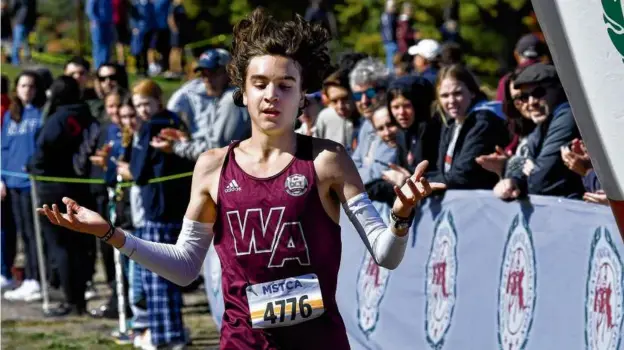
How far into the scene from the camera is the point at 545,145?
770 cm

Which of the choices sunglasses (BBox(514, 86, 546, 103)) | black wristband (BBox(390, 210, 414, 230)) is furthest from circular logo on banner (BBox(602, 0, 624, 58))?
sunglasses (BBox(514, 86, 546, 103))

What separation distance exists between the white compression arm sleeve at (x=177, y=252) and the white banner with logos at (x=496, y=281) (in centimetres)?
191

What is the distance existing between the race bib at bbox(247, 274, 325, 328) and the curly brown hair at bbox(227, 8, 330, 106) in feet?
2.43

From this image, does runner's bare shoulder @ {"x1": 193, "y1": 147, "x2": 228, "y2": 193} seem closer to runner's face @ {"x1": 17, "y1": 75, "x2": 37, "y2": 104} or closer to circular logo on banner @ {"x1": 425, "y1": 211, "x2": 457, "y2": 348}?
circular logo on banner @ {"x1": 425, "y1": 211, "x2": 457, "y2": 348}

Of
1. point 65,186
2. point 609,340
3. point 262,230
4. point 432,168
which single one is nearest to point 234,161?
point 262,230

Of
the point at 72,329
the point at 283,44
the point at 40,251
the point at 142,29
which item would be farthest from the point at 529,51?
the point at 142,29

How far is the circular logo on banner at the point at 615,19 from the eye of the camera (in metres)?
4.00

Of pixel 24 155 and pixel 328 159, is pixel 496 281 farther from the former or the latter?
pixel 24 155

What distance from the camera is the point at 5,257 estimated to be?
49.4ft

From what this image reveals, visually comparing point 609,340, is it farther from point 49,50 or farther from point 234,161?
point 49,50

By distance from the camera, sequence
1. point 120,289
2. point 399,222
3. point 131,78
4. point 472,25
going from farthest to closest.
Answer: point 472,25
point 131,78
point 120,289
point 399,222

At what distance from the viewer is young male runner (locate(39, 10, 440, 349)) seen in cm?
535

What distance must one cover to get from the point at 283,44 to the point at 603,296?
6.70ft

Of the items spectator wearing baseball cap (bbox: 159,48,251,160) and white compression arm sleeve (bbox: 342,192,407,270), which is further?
spectator wearing baseball cap (bbox: 159,48,251,160)
